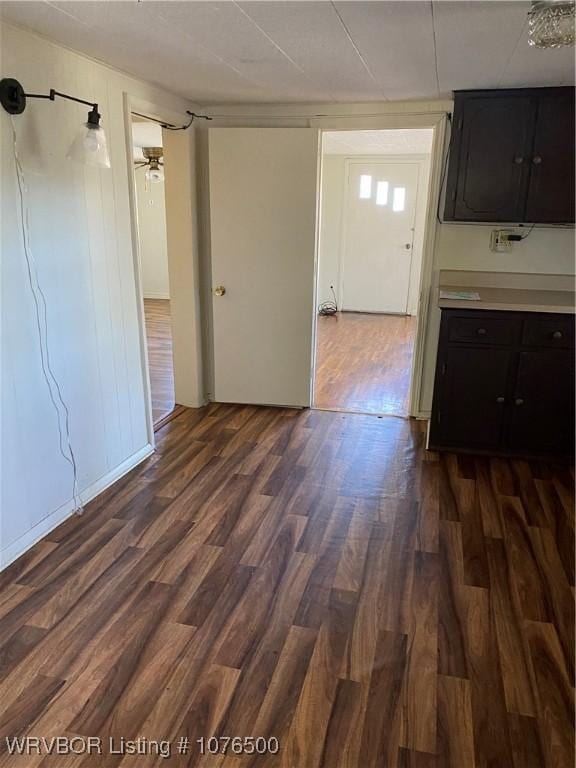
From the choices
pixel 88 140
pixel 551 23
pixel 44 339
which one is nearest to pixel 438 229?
pixel 551 23

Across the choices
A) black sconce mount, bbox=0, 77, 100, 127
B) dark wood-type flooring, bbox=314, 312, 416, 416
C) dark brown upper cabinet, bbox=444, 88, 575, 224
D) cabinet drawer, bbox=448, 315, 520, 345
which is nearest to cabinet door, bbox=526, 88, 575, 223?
dark brown upper cabinet, bbox=444, 88, 575, 224

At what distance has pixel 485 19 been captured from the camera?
186cm

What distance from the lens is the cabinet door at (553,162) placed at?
9.61ft

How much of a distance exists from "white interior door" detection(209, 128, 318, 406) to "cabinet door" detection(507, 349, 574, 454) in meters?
1.50

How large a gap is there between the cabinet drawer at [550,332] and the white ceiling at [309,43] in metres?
1.24

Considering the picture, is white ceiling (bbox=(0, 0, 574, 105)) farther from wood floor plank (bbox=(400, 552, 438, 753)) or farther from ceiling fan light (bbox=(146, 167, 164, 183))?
ceiling fan light (bbox=(146, 167, 164, 183))

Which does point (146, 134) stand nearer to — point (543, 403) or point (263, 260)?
point (263, 260)

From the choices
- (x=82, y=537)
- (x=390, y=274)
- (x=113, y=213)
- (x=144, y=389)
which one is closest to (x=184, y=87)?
(x=113, y=213)

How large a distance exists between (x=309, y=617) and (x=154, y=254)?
744 centimetres

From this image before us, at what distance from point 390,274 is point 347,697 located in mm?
6497

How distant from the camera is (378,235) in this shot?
738 cm

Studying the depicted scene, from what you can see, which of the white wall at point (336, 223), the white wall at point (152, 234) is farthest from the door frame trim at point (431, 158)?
the white wall at point (152, 234)

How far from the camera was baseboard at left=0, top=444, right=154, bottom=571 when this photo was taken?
224 centimetres

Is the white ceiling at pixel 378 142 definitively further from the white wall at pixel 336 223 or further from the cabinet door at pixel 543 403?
the cabinet door at pixel 543 403
